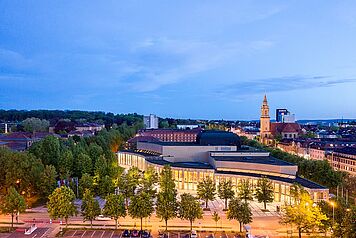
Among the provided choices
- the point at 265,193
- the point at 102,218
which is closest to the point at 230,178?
the point at 265,193

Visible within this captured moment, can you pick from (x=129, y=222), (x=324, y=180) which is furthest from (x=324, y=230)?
(x=324, y=180)

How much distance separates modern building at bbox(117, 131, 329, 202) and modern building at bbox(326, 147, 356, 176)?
91.8ft

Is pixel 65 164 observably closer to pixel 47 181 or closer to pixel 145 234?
pixel 47 181

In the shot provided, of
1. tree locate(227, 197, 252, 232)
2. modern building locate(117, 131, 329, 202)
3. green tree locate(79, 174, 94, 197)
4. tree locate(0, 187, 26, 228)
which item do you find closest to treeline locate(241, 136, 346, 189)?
modern building locate(117, 131, 329, 202)

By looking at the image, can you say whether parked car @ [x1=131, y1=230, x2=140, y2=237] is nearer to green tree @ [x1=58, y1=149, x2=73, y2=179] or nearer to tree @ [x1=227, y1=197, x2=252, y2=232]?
tree @ [x1=227, y1=197, x2=252, y2=232]

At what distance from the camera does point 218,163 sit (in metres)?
78.8

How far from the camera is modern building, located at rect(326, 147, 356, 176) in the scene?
99.1 meters

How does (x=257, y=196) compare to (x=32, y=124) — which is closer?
(x=257, y=196)

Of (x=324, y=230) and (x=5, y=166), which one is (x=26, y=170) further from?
(x=324, y=230)

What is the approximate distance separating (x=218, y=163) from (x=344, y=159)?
4524cm

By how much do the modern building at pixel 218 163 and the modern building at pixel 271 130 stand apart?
229ft

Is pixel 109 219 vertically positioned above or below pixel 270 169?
below

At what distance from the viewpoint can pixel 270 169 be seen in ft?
238

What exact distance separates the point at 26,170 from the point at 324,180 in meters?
56.8
